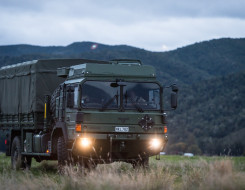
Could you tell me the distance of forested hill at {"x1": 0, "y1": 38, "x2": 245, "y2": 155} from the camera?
94.8m

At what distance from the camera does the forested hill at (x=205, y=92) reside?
94.8 m

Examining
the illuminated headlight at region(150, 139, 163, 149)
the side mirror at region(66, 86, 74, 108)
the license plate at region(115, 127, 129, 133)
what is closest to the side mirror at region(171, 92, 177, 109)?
the illuminated headlight at region(150, 139, 163, 149)

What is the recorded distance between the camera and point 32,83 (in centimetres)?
1814

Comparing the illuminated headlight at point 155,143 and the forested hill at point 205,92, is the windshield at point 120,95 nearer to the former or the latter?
the illuminated headlight at point 155,143

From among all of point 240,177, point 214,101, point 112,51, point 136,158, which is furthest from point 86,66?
point 112,51

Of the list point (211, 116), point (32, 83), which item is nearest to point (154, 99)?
point (32, 83)

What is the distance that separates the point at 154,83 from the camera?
48.6ft

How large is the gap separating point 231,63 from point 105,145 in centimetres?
16721

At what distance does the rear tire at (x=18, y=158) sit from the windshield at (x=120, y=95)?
5396 millimetres

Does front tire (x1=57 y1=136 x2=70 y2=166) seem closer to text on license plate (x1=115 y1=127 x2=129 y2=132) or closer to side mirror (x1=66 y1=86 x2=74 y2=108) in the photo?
side mirror (x1=66 y1=86 x2=74 y2=108)

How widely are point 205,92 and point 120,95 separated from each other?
11565 centimetres

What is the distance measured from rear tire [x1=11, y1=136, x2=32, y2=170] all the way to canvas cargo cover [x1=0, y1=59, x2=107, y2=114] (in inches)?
45.4

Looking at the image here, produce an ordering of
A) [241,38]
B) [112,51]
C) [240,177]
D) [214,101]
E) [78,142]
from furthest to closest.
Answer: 1. [241,38]
2. [112,51]
3. [214,101]
4. [78,142]
5. [240,177]

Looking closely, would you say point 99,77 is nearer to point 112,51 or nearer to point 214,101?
point 214,101
